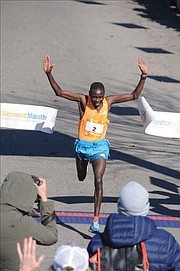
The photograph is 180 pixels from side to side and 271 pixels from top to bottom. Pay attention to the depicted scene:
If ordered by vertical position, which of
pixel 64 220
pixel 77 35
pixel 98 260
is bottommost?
pixel 64 220

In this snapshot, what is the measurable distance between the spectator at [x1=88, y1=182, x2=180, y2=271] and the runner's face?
388cm

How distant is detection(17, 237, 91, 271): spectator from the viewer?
4715mm

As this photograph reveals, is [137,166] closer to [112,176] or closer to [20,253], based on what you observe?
[112,176]

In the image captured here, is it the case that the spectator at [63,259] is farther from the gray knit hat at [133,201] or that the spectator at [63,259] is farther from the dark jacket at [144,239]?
the gray knit hat at [133,201]

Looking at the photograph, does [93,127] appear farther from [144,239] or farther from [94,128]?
[144,239]

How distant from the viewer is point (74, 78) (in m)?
17.6

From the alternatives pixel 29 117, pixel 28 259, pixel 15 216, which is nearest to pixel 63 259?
pixel 28 259

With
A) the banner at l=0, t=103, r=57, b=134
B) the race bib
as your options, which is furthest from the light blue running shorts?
the banner at l=0, t=103, r=57, b=134

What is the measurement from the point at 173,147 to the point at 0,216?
8.18m

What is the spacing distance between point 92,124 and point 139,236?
14.3ft

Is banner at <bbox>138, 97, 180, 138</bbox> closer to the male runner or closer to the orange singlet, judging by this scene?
the male runner

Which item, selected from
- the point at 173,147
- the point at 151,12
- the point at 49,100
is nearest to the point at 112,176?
the point at 173,147

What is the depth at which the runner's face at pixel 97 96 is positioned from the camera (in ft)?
30.8

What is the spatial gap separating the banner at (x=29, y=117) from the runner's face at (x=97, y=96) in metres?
1.42
